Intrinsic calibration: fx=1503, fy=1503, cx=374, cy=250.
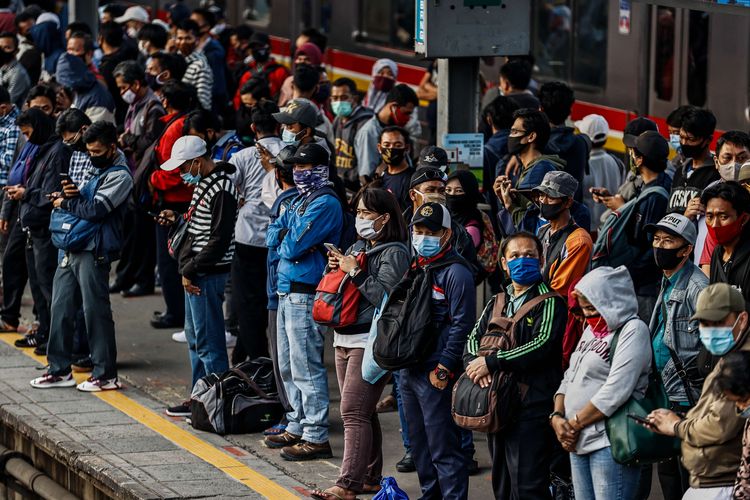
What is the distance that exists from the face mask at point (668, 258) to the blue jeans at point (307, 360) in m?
2.35

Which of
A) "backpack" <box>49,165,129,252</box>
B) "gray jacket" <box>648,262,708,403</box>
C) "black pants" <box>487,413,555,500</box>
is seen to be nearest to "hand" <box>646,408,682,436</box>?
"gray jacket" <box>648,262,708,403</box>

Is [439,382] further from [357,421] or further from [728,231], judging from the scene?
[728,231]

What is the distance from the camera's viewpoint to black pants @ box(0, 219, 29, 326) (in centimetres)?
1156

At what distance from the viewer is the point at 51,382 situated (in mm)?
10320

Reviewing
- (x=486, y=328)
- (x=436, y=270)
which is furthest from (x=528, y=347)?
(x=436, y=270)

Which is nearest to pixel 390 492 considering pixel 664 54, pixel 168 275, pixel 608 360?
pixel 608 360

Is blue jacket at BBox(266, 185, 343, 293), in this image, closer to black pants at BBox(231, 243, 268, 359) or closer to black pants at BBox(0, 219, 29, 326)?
black pants at BBox(231, 243, 268, 359)

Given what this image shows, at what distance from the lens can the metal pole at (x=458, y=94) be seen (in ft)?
30.2

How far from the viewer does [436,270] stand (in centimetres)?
746

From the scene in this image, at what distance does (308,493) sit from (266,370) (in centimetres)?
154

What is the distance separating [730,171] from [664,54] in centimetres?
452

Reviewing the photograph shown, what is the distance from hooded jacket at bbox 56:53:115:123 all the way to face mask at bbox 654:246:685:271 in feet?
22.1

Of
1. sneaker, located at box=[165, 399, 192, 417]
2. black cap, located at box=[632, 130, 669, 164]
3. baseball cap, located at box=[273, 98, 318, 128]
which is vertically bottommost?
sneaker, located at box=[165, 399, 192, 417]

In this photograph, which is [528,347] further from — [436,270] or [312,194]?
[312,194]
